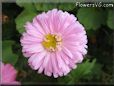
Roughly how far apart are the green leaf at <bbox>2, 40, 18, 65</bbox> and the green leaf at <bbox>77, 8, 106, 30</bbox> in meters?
0.23

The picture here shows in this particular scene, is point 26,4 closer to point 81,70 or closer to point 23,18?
Result: point 23,18

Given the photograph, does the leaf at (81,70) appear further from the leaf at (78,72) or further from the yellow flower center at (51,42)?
the yellow flower center at (51,42)

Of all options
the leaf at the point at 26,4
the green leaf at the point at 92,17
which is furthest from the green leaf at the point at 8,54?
the green leaf at the point at 92,17

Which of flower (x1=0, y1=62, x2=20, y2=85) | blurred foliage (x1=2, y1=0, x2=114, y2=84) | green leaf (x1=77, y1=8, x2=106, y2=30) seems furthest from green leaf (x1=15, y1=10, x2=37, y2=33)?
flower (x1=0, y1=62, x2=20, y2=85)

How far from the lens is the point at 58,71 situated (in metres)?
0.88

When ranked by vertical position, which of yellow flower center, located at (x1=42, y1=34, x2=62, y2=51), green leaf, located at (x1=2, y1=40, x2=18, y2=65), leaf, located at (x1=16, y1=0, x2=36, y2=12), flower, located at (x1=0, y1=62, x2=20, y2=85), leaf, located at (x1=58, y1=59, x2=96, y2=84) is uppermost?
leaf, located at (x1=16, y1=0, x2=36, y2=12)

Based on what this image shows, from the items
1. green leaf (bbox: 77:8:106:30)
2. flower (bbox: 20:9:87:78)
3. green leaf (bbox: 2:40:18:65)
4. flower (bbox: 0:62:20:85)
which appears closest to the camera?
flower (bbox: 0:62:20:85)

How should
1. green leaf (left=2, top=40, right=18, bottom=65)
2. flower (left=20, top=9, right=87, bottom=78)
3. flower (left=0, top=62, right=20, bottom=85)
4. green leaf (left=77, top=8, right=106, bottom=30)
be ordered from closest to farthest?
flower (left=0, top=62, right=20, bottom=85) < flower (left=20, top=9, right=87, bottom=78) < green leaf (left=2, top=40, right=18, bottom=65) < green leaf (left=77, top=8, right=106, bottom=30)

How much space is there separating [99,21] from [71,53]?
1.06 feet

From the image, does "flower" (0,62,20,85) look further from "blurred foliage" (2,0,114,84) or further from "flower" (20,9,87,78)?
"blurred foliage" (2,0,114,84)

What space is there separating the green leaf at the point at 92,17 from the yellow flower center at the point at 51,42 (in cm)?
21

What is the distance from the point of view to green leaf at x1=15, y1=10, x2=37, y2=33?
107cm

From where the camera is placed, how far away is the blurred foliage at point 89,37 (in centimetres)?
105

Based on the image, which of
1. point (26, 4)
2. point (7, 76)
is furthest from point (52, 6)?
point (7, 76)
